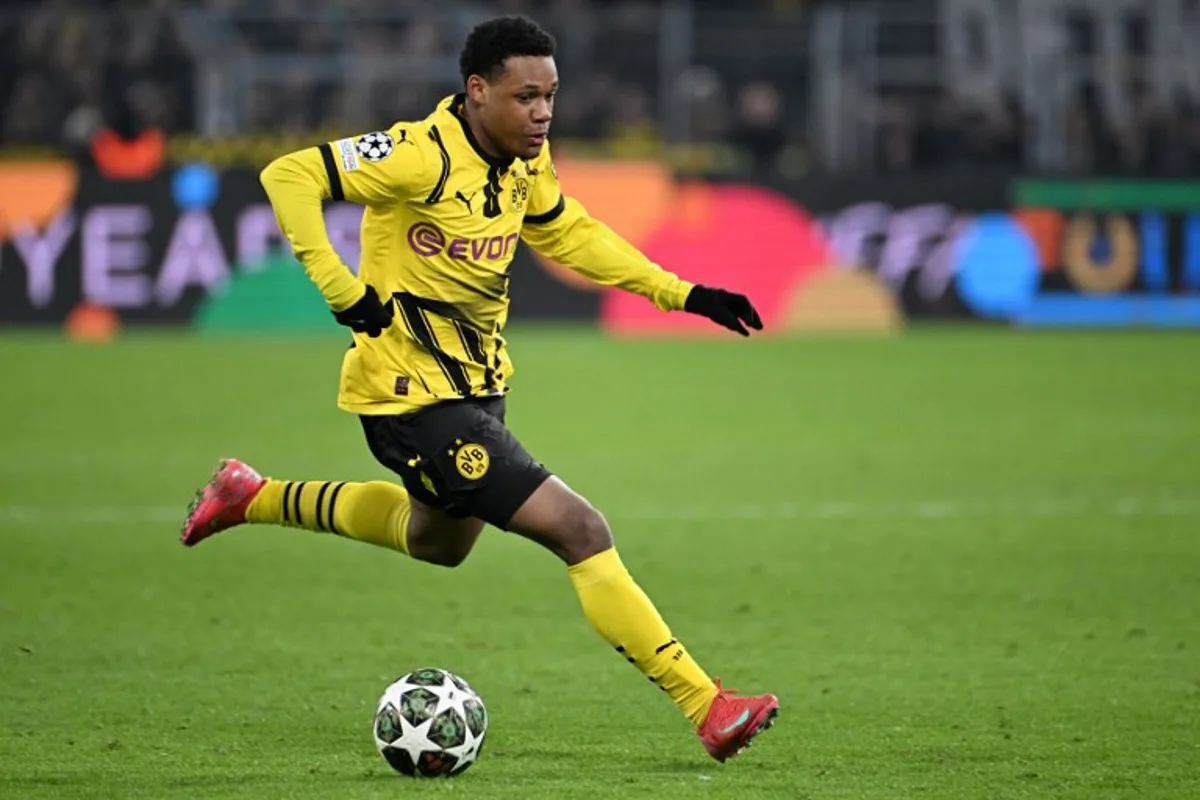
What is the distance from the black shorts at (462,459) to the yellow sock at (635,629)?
301mm

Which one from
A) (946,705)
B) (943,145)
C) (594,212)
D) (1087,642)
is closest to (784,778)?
(946,705)

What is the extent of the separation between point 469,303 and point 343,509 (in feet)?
3.63

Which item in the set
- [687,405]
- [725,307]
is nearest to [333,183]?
[725,307]

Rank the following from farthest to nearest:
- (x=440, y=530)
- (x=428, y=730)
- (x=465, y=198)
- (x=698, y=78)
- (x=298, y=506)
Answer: (x=698, y=78) → (x=298, y=506) → (x=440, y=530) → (x=465, y=198) → (x=428, y=730)

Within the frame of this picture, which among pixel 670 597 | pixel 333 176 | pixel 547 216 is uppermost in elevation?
pixel 333 176

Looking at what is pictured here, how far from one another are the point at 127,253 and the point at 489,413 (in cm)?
1557

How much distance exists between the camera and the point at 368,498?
7.07 metres

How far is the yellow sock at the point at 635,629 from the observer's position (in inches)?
236

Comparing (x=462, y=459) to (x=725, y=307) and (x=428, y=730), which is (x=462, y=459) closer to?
(x=428, y=730)

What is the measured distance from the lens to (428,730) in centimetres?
577

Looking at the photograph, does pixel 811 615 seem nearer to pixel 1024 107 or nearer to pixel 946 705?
pixel 946 705

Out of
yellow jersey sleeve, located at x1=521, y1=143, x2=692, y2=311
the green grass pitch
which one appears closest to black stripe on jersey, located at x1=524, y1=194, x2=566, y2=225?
yellow jersey sleeve, located at x1=521, y1=143, x2=692, y2=311

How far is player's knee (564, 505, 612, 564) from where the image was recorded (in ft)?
19.9

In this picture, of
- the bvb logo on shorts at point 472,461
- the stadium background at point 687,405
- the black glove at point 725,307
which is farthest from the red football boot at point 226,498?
the black glove at point 725,307
